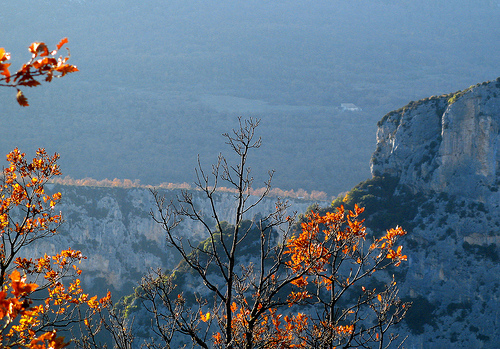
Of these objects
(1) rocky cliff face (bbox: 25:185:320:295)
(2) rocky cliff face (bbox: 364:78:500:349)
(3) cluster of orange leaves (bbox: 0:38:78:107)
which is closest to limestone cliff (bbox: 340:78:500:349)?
(2) rocky cliff face (bbox: 364:78:500:349)

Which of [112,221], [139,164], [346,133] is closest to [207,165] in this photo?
[139,164]

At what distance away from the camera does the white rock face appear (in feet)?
133

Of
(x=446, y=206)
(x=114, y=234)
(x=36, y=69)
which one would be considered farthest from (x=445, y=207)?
(x=114, y=234)

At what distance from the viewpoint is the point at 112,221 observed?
8006 centimetres

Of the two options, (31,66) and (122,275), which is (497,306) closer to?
(31,66)

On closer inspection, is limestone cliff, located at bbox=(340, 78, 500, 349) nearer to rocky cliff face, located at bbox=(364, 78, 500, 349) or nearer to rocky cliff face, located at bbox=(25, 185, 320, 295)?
rocky cliff face, located at bbox=(364, 78, 500, 349)

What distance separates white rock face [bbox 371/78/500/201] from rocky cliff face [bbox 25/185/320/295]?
28.7 metres

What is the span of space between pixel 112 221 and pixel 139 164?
70557 mm

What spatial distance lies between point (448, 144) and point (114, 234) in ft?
188

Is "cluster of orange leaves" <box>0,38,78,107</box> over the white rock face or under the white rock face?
under

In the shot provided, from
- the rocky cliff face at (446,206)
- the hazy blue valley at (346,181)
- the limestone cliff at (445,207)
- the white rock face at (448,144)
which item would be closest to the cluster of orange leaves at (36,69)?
the hazy blue valley at (346,181)

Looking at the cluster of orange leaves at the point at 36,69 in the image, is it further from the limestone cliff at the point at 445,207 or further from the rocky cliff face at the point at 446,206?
the rocky cliff face at the point at 446,206

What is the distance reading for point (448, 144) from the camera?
42969 mm

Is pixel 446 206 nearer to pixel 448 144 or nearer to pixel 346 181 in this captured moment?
pixel 448 144
